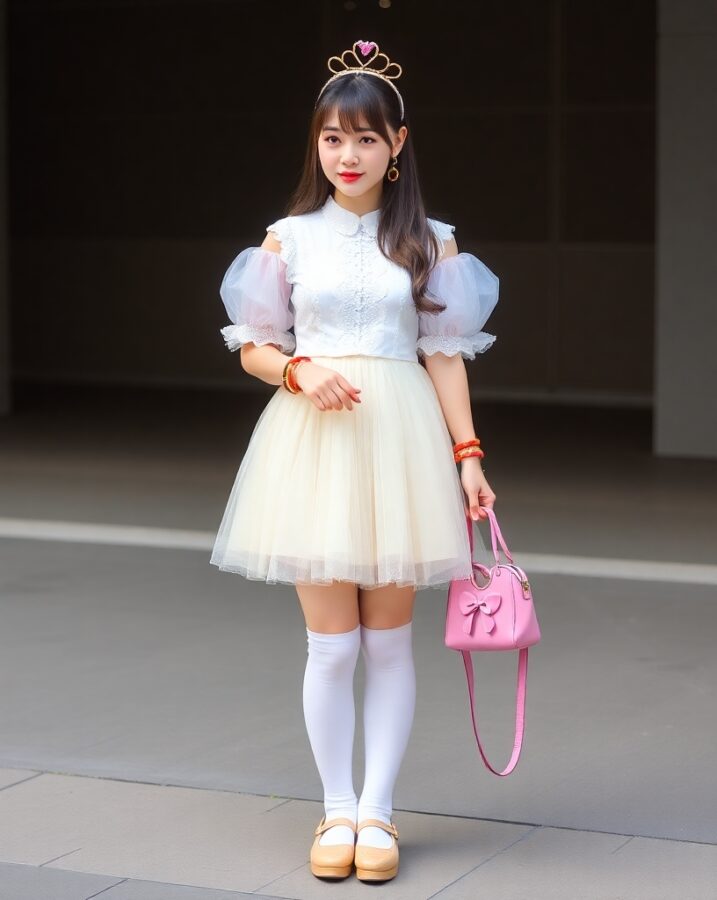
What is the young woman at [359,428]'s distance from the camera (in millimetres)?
3693

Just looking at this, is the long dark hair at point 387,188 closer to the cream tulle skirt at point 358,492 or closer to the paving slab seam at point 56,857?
the cream tulle skirt at point 358,492

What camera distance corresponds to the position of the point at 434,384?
3.92 m

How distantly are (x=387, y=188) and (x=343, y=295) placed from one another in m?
0.32

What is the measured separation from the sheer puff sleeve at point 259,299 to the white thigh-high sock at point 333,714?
0.72 m

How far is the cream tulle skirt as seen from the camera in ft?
12.0

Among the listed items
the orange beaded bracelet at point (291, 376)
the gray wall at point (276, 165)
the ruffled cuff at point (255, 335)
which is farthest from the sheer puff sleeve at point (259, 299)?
the gray wall at point (276, 165)

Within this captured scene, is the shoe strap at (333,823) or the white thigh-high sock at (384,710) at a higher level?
the white thigh-high sock at (384,710)

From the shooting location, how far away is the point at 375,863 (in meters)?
3.71

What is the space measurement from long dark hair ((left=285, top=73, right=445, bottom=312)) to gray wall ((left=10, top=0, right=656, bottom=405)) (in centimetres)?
1189

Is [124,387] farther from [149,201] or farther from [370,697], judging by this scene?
[370,697]

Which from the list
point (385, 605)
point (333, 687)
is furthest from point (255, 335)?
point (333, 687)

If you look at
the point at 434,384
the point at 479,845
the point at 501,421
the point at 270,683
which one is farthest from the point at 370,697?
the point at 501,421

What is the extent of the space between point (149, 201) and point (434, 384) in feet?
45.0

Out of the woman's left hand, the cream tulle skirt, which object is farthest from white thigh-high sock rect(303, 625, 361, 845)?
the woman's left hand
